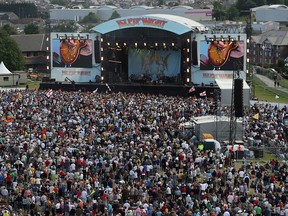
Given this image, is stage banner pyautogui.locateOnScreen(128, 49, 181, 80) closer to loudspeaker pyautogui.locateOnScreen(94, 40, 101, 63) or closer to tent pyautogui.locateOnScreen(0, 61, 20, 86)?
loudspeaker pyautogui.locateOnScreen(94, 40, 101, 63)

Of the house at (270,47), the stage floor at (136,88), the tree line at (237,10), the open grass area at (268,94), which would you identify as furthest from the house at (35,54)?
the tree line at (237,10)

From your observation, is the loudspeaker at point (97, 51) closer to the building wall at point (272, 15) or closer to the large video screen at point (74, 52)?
the large video screen at point (74, 52)

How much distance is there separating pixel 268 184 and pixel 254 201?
373 centimetres

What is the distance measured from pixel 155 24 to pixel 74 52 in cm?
710

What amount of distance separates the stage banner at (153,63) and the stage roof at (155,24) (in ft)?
8.33

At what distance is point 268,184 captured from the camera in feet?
105

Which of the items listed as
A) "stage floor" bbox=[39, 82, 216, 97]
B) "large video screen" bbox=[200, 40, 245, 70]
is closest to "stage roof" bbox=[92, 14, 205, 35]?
"large video screen" bbox=[200, 40, 245, 70]

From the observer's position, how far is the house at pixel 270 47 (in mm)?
109938

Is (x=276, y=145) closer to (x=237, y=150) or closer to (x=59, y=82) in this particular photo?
(x=237, y=150)

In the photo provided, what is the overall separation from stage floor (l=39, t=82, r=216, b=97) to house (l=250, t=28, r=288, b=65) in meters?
46.9

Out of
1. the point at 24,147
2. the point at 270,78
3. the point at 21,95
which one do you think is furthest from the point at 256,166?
the point at 270,78

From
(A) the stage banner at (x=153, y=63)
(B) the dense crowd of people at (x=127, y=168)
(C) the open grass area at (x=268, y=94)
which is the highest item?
(A) the stage banner at (x=153, y=63)

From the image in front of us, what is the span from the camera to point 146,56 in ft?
218

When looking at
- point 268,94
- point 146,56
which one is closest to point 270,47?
point 268,94
